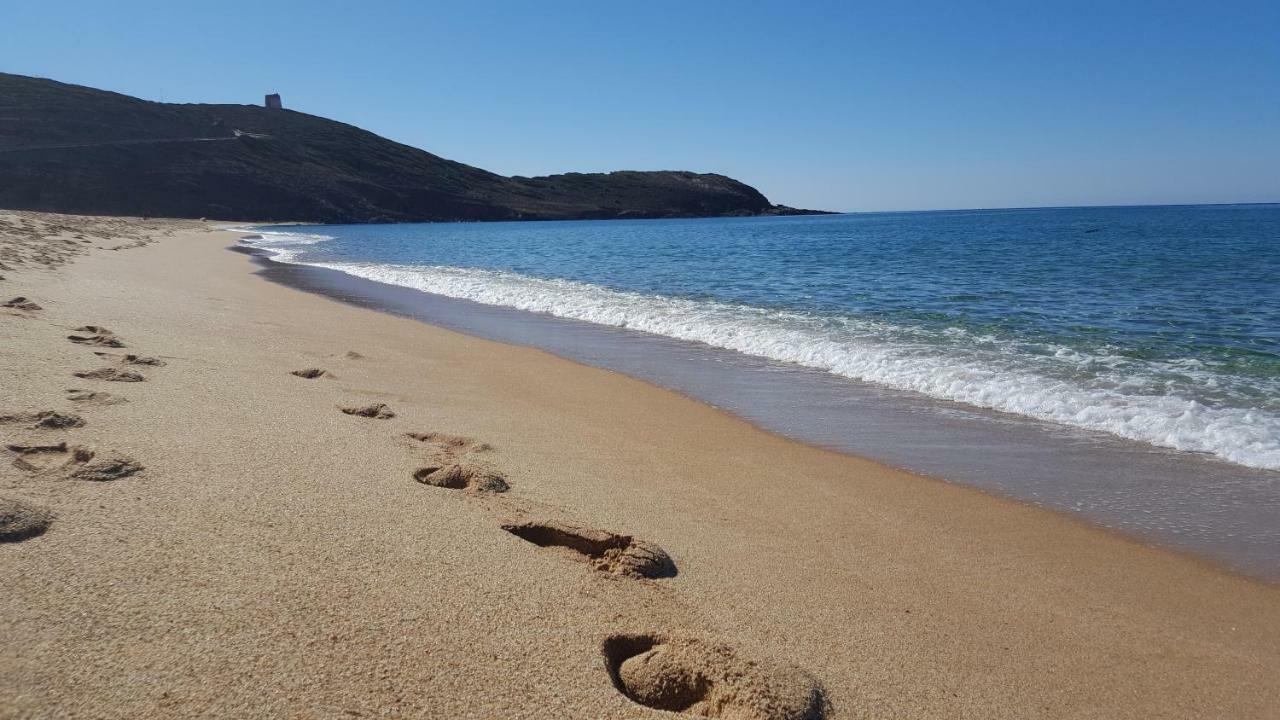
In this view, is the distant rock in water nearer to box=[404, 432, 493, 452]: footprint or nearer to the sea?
the sea

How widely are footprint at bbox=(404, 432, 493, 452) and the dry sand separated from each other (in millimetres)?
34

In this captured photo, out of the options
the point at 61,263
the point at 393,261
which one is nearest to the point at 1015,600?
the point at 61,263

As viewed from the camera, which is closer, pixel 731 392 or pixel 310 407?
pixel 310 407

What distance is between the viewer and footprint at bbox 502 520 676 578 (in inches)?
122

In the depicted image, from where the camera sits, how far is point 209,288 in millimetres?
13148

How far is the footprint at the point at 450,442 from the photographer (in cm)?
471

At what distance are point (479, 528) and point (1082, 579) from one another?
281 cm

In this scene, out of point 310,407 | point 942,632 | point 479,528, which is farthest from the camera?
point 310,407

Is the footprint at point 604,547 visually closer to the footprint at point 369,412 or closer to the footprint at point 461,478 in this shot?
the footprint at point 461,478

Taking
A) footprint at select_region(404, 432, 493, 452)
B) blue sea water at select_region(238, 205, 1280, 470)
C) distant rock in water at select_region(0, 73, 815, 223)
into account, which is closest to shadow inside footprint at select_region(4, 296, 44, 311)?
footprint at select_region(404, 432, 493, 452)

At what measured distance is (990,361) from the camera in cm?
855

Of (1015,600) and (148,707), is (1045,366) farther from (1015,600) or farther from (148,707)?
(148,707)

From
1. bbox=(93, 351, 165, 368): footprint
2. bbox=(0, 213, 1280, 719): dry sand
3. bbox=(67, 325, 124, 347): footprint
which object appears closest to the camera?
bbox=(0, 213, 1280, 719): dry sand

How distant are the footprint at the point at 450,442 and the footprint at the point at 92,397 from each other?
1.65m
